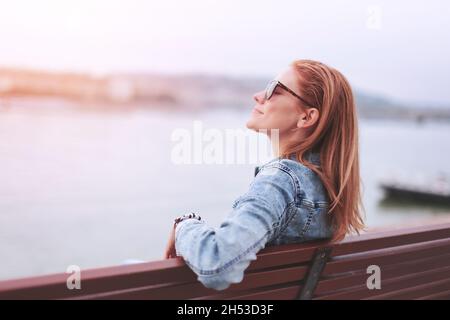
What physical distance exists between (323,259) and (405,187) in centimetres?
2627

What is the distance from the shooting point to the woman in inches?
39.6

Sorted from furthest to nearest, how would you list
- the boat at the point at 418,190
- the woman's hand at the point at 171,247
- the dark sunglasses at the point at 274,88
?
the boat at the point at 418,190
the dark sunglasses at the point at 274,88
the woman's hand at the point at 171,247

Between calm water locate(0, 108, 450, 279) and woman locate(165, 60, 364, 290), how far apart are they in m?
7.20

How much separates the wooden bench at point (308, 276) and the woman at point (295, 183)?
53 mm

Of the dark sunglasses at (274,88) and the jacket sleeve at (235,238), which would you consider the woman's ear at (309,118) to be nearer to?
the dark sunglasses at (274,88)

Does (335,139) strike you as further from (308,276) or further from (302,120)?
(308,276)

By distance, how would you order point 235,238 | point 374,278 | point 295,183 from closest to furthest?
point 235,238 < point 295,183 < point 374,278

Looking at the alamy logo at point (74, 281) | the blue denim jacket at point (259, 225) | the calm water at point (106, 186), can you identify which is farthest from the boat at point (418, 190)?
the alamy logo at point (74, 281)

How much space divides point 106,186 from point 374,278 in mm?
32107

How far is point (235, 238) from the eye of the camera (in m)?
0.98

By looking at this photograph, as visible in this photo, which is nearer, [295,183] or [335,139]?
[295,183]

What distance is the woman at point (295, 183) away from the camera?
1005 mm

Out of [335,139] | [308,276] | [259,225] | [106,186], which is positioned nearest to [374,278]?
[308,276]
